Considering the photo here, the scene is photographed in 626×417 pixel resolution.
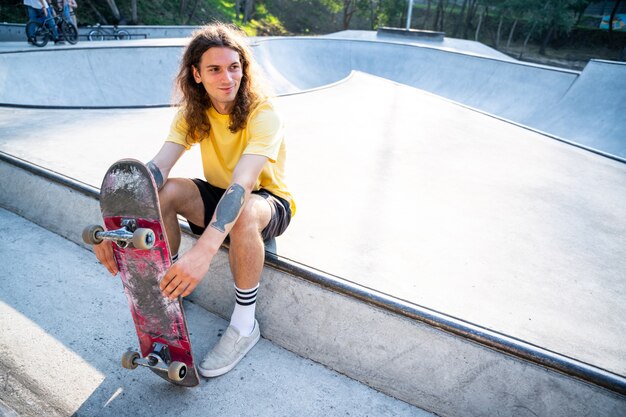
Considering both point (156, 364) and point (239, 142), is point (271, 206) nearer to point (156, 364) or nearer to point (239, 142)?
point (239, 142)

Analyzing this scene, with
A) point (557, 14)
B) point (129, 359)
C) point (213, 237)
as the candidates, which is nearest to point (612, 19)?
point (557, 14)

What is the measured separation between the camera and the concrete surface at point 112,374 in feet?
5.77

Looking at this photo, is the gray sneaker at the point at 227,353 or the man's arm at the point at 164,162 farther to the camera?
the man's arm at the point at 164,162

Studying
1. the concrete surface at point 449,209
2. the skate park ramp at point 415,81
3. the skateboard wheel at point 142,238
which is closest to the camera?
the skateboard wheel at point 142,238

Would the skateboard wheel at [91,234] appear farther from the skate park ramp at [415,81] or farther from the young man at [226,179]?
the skate park ramp at [415,81]

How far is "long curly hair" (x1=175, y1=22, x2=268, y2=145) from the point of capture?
2053 millimetres

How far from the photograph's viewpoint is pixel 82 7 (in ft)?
68.4

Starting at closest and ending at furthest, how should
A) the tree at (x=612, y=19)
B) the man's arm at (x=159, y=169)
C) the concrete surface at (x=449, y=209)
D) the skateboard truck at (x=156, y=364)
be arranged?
1. the skateboard truck at (x=156, y=364)
2. the man's arm at (x=159, y=169)
3. the concrete surface at (x=449, y=209)
4. the tree at (x=612, y=19)

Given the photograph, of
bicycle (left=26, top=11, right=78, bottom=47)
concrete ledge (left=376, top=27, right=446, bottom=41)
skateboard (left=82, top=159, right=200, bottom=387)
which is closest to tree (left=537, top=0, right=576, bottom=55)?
concrete ledge (left=376, top=27, right=446, bottom=41)

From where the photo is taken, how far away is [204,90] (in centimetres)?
223

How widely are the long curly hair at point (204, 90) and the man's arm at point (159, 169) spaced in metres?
0.11

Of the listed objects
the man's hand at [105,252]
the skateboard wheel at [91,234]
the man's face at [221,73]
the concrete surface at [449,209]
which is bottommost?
the concrete surface at [449,209]

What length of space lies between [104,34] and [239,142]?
1779cm

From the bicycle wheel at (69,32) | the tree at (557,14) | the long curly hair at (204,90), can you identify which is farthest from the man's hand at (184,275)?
the tree at (557,14)
